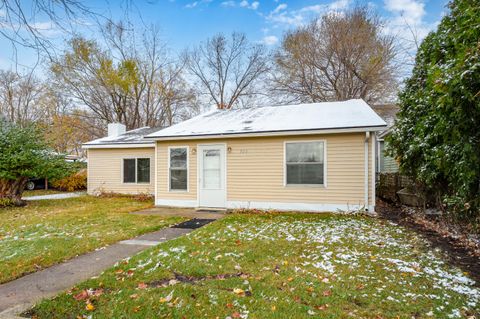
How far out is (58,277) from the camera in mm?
3938

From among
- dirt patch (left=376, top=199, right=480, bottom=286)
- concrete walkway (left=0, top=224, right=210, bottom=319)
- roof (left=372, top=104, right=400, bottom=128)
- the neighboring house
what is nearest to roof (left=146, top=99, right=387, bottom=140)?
dirt patch (left=376, top=199, right=480, bottom=286)

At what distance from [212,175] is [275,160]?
2297mm

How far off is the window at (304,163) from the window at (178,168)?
3.65 metres

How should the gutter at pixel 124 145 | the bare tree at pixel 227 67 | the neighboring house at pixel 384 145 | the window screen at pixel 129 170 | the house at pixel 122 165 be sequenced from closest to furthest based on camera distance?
1. the gutter at pixel 124 145
2. the house at pixel 122 165
3. the window screen at pixel 129 170
4. the neighboring house at pixel 384 145
5. the bare tree at pixel 227 67

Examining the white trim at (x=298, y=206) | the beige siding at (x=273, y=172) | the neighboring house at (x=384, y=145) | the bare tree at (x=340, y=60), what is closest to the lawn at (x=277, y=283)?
the white trim at (x=298, y=206)

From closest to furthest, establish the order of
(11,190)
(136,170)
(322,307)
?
(322,307)
(11,190)
(136,170)

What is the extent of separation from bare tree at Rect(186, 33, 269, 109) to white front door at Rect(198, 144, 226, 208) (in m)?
15.8

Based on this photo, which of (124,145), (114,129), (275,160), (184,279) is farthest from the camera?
(114,129)

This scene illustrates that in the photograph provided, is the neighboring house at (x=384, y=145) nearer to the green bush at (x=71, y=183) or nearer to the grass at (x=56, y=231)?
the grass at (x=56, y=231)

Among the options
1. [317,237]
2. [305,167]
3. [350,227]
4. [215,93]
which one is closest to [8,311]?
[317,237]

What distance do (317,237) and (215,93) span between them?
22.5 m

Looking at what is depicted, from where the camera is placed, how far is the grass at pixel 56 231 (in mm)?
4578

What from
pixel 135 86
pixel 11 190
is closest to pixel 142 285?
pixel 11 190

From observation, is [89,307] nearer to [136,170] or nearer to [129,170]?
[136,170]
